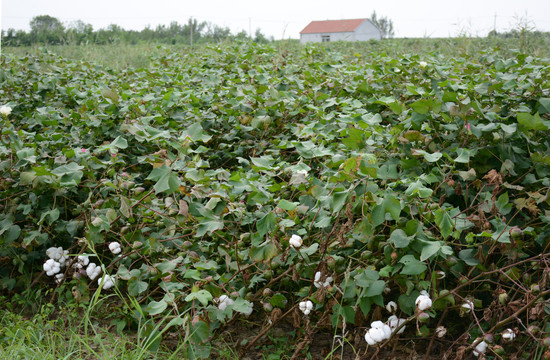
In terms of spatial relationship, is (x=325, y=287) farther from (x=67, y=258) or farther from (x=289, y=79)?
(x=289, y=79)

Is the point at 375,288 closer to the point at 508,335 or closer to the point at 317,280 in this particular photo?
the point at 317,280

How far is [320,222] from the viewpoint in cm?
171

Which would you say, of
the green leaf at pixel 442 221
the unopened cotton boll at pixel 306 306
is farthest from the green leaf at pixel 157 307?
the green leaf at pixel 442 221

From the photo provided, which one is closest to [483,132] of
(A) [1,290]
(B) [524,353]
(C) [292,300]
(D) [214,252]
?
(B) [524,353]

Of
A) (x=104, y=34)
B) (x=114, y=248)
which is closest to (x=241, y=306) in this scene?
(x=114, y=248)

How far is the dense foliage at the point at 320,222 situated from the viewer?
1664 millimetres

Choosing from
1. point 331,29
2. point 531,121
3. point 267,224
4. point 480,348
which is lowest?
point 480,348

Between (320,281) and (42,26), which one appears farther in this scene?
(42,26)

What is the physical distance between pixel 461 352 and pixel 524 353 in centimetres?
33

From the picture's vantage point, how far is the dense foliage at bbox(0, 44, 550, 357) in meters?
1.66

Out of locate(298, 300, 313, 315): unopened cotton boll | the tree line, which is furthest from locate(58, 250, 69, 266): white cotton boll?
the tree line

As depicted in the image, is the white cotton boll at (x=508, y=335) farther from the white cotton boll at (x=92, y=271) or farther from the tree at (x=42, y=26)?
the tree at (x=42, y=26)

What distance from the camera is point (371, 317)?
73.7 inches

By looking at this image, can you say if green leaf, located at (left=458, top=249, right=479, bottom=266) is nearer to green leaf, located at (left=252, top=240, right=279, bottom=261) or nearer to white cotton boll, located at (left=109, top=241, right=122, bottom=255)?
green leaf, located at (left=252, top=240, right=279, bottom=261)
